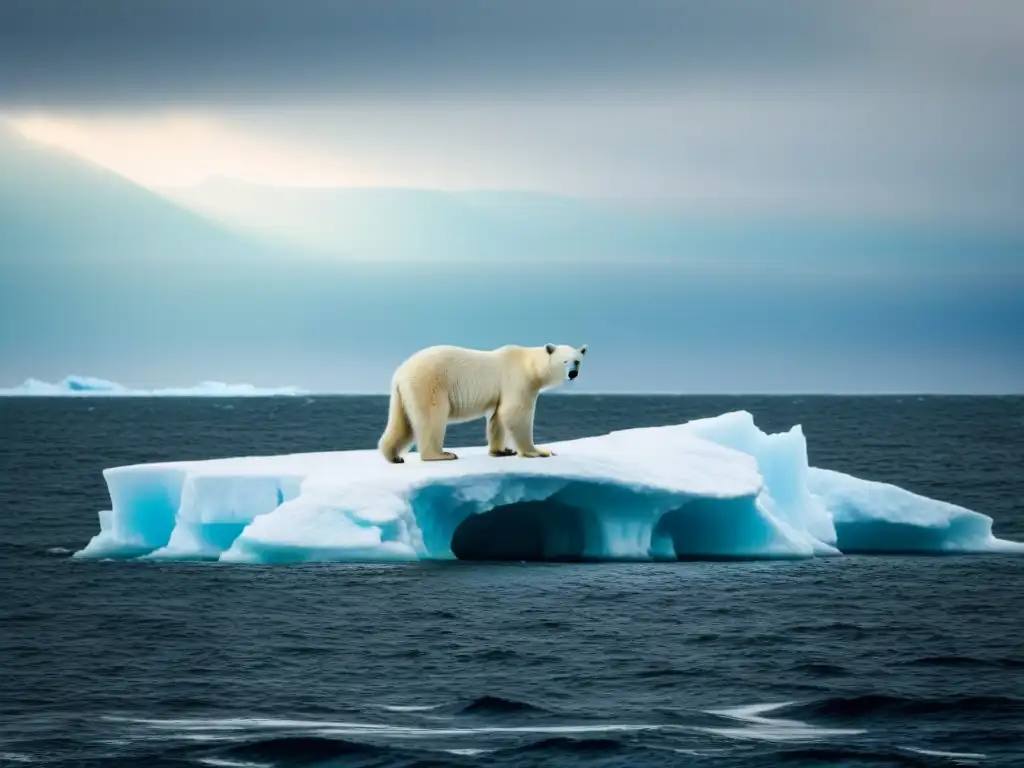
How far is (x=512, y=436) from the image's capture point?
21.4m

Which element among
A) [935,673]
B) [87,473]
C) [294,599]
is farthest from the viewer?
[87,473]

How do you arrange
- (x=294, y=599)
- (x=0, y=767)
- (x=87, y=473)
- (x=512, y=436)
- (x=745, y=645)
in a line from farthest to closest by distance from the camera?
(x=87, y=473) → (x=512, y=436) → (x=294, y=599) → (x=745, y=645) → (x=0, y=767)

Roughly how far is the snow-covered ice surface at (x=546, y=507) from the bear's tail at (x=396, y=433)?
12.8 inches

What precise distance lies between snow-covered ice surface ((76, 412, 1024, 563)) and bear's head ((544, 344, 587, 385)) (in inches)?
42.9

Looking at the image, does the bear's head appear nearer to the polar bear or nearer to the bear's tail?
the polar bear

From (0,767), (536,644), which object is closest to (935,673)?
(536,644)

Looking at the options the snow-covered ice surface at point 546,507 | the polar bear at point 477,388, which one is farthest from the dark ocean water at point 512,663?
the polar bear at point 477,388

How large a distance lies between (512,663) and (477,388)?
5572 millimetres

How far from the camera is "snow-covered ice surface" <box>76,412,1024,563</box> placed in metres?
20.0

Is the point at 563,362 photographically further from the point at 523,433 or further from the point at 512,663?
the point at 512,663

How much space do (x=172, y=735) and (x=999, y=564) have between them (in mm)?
14614

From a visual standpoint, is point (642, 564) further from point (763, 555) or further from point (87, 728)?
point (87, 728)

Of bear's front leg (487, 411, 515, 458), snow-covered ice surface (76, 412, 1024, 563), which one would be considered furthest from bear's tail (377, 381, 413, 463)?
bear's front leg (487, 411, 515, 458)

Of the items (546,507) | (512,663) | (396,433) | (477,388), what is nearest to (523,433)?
(477,388)
